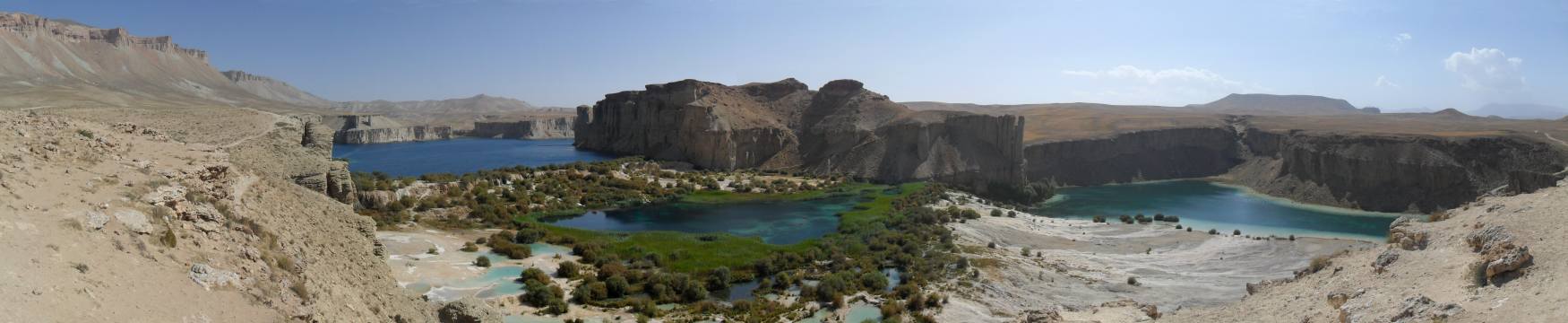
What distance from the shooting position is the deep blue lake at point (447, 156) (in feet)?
276

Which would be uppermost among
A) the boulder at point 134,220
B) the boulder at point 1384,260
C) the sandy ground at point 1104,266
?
the boulder at point 134,220

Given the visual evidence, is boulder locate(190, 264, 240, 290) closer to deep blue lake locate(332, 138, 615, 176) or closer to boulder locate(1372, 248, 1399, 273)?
boulder locate(1372, 248, 1399, 273)

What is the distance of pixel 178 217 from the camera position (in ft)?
32.2

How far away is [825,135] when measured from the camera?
8238 centimetres

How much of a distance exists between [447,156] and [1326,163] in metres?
102

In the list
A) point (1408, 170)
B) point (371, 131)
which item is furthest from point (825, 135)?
point (371, 131)

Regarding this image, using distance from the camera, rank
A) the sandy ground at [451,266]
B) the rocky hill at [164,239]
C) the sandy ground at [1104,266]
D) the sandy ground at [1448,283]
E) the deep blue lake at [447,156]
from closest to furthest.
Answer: the rocky hill at [164,239]
the sandy ground at [1448,283]
the sandy ground at [451,266]
the sandy ground at [1104,266]
the deep blue lake at [447,156]

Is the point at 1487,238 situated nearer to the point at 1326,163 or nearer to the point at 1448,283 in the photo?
the point at 1448,283

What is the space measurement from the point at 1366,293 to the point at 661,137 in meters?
85.9

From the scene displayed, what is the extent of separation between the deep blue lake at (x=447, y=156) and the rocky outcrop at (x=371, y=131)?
4.02 metres

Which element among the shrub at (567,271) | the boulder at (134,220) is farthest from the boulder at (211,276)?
A: the shrub at (567,271)

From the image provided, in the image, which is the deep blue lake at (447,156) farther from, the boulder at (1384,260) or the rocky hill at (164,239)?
the boulder at (1384,260)

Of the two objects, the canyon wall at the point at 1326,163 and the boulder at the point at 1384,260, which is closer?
the boulder at the point at 1384,260

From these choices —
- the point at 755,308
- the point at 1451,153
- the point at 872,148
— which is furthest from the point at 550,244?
the point at 1451,153
